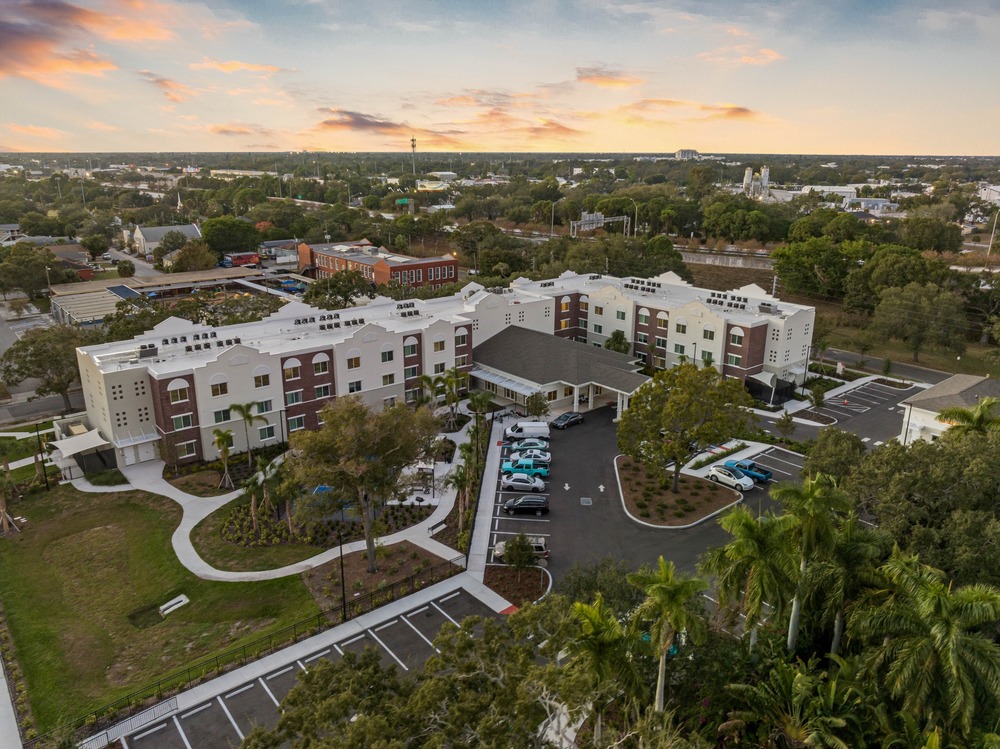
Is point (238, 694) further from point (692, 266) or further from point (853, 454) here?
point (692, 266)

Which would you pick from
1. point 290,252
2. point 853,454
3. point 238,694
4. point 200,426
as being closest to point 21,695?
point 238,694

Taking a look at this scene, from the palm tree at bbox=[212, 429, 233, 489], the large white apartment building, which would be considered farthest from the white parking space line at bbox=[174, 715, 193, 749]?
the large white apartment building

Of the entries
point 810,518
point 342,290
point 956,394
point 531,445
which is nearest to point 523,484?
point 531,445

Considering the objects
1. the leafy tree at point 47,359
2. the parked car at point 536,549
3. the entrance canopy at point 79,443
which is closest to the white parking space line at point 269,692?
the parked car at point 536,549

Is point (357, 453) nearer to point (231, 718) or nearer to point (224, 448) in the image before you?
point (231, 718)

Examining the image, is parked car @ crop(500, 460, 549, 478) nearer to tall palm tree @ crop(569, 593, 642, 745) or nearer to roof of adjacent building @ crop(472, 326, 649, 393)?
roof of adjacent building @ crop(472, 326, 649, 393)

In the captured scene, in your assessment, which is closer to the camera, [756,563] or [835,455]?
[756,563]
